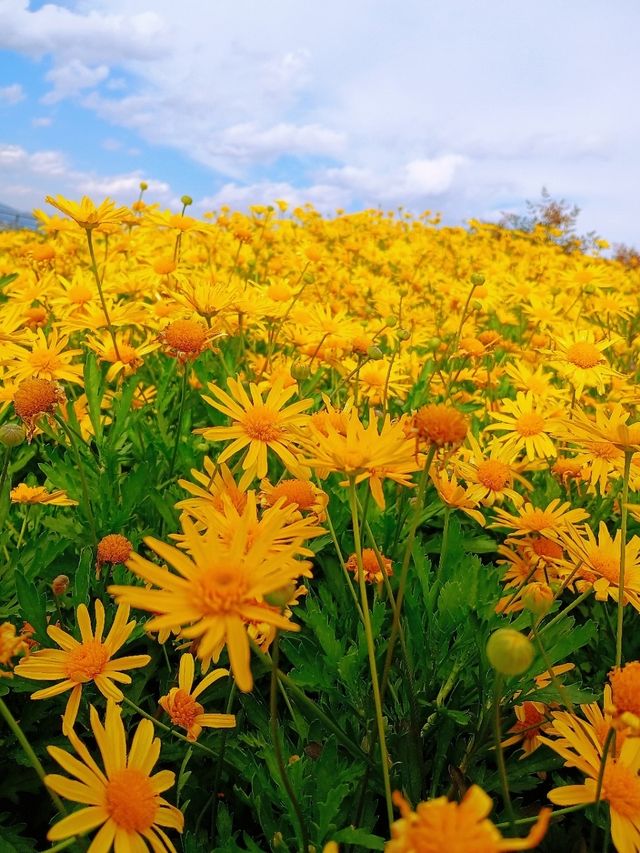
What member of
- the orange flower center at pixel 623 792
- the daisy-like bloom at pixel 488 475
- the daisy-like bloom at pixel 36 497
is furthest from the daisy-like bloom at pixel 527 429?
the daisy-like bloom at pixel 36 497

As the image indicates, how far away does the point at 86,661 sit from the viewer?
896 mm

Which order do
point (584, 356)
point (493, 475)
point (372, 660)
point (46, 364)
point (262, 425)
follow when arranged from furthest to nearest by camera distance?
point (584, 356) < point (46, 364) < point (493, 475) < point (262, 425) < point (372, 660)

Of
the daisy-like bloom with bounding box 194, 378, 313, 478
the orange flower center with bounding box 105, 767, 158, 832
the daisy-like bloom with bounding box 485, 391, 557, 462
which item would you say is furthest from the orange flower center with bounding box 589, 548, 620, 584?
the orange flower center with bounding box 105, 767, 158, 832

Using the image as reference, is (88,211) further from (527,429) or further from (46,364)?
(527,429)

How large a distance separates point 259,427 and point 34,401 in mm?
448

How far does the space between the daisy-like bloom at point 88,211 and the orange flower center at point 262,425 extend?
2.63 ft

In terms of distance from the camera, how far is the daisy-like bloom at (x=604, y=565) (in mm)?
1028

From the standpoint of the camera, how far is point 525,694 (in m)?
1.04

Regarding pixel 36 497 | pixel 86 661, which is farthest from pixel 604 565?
pixel 36 497

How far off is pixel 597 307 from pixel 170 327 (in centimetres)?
253

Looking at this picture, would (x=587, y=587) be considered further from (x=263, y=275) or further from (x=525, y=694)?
(x=263, y=275)

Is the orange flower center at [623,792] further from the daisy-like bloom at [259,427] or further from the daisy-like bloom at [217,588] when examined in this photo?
the daisy-like bloom at [259,427]

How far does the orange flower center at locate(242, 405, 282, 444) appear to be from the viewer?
3.52 ft

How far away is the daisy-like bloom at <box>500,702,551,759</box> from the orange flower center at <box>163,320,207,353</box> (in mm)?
966
